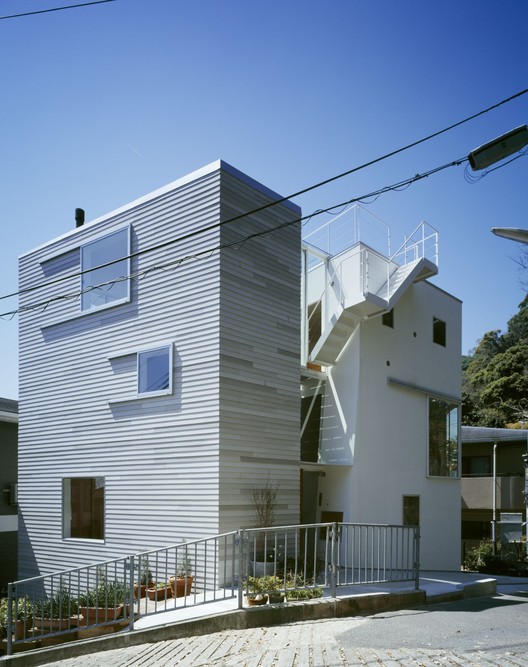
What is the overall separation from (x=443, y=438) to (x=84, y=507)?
9120 mm

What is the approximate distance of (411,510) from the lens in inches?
615

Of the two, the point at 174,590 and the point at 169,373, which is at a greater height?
the point at 169,373

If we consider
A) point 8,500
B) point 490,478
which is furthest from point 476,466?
point 8,500

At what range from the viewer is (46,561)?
45.6 ft

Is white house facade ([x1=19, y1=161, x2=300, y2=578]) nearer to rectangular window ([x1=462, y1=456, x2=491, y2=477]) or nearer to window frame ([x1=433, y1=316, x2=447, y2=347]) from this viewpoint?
window frame ([x1=433, y1=316, x2=447, y2=347])

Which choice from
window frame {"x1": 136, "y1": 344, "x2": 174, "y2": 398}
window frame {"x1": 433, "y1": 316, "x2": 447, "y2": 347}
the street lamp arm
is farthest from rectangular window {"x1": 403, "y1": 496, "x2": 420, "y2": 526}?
the street lamp arm

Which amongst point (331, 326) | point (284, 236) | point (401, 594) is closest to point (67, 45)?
point (284, 236)

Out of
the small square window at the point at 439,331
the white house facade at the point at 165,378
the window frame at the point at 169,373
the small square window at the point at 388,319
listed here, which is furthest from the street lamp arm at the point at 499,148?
the small square window at the point at 439,331

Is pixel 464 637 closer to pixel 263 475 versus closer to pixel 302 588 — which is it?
pixel 302 588

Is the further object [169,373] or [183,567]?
[169,373]

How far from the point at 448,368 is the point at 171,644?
12077 millimetres

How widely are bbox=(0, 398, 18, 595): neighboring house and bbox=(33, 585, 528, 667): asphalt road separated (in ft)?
33.9

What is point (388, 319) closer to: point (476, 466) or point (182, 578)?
point (182, 578)

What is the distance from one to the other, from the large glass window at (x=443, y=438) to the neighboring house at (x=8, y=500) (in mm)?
10872
